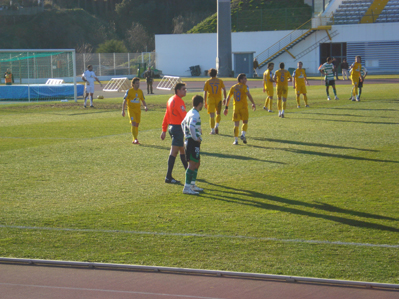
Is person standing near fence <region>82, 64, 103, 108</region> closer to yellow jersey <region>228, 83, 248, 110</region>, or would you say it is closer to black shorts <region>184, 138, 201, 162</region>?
yellow jersey <region>228, 83, 248, 110</region>

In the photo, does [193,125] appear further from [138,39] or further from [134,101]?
[138,39]

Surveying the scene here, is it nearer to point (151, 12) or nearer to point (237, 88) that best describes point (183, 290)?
point (237, 88)

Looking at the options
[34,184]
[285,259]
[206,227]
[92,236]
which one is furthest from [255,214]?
[34,184]

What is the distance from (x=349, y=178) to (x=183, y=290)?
5.53 meters

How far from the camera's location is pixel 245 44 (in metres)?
56.6

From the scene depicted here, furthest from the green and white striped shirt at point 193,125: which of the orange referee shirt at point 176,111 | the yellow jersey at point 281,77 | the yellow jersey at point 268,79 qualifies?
the yellow jersey at point 268,79

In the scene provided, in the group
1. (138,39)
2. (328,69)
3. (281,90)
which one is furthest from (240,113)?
(138,39)

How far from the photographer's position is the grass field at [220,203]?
5.54 m

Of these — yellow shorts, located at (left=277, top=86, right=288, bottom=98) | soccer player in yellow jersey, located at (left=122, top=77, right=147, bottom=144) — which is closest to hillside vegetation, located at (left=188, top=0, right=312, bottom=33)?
yellow shorts, located at (left=277, top=86, right=288, bottom=98)

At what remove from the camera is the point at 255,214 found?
23.4 feet

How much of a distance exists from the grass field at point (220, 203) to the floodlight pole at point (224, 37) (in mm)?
33721

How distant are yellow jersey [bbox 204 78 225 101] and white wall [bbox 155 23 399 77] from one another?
4085 cm

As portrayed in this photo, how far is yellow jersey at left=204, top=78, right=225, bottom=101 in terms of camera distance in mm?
14117

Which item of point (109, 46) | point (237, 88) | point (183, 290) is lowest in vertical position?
point (183, 290)
